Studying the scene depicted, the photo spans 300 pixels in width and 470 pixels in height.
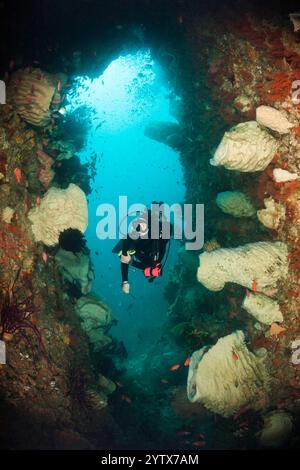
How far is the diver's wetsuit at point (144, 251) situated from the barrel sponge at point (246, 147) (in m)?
1.64

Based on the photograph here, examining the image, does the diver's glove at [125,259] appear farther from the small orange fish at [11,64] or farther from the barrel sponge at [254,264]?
the small orange fish at [11,64]

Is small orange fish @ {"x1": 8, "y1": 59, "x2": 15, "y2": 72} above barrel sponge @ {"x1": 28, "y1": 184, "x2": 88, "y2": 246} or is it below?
above

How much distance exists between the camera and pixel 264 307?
4.56 meters

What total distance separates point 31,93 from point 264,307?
16.5 feet

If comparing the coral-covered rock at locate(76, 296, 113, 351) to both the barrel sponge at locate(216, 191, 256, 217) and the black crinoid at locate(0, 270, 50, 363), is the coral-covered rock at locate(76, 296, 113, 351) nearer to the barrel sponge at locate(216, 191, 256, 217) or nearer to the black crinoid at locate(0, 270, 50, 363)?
the black crinoid at locate(0, 270, 50, 363)

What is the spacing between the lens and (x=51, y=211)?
4.68 meters

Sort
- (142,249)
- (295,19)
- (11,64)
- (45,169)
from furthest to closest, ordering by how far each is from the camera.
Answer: (45,169) < (142,249) < (11,64) < (295,19)

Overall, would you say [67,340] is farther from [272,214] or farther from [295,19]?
[295,19]

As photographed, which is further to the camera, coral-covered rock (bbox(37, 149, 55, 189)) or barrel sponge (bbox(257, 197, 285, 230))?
coral-covered rock (bbox(37, 149, 55, 189))

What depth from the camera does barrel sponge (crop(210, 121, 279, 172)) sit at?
422cm

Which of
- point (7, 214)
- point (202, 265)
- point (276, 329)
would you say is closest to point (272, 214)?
point (202, 265)

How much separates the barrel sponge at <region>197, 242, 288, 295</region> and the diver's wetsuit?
84 centimetres

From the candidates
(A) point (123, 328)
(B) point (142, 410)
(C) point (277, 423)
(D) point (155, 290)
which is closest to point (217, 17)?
(C) point (277, 423)

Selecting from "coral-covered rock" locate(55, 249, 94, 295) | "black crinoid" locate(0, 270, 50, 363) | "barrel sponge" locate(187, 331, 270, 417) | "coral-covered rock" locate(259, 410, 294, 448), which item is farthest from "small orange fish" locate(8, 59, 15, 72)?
"coral-covered rock" locate(259, 410, 294, 448)
